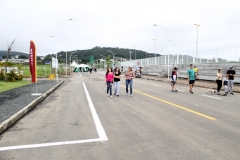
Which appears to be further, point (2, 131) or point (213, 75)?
point (213, 75)

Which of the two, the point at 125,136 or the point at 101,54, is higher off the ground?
the point at 101,54

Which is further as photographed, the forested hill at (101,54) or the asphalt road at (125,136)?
the forested hill at (101,54)

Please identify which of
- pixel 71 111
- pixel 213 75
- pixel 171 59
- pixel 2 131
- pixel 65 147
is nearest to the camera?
pixel 65 147

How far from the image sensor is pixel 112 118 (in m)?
8.20

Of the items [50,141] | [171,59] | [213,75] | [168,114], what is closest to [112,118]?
[168,114]

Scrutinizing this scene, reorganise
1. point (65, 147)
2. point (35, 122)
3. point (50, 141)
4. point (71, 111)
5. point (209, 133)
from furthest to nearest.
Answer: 1. point (71, 111)
2. point (35, 122)
3. point (209, 133)
4. point (50, 141)
5. point (65, 147)

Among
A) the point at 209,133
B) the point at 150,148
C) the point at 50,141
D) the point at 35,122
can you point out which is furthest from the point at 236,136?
the point at 35,122

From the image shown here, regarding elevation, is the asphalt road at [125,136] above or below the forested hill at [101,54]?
below

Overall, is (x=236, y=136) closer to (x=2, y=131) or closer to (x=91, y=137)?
(x=91, y=137)

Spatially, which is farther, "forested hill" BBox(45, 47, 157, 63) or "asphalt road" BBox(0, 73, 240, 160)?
"forested hill" BBox(45, 47, 157, 63)

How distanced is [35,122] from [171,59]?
38.7 m

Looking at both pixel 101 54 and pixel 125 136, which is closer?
pixel 125 136

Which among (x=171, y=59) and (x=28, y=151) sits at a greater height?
(x=171, y=59)

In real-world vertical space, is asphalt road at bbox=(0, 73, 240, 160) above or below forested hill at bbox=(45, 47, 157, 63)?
below
